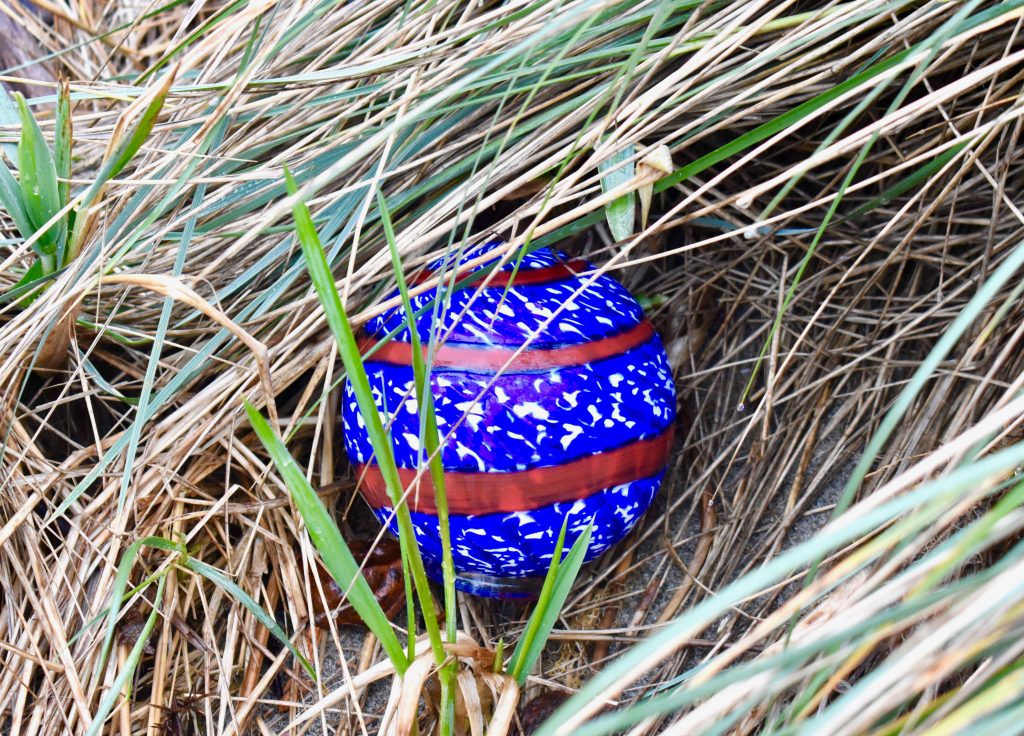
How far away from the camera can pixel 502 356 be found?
3.33 feet

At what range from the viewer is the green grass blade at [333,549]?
31.6 inches

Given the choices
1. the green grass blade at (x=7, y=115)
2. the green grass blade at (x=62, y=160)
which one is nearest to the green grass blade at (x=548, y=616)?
the green grass blade at (x=62, y=160)

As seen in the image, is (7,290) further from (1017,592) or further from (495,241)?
(1017,592)

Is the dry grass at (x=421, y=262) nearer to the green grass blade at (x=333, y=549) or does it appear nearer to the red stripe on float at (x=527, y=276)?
the red stripe on float at (x=527, y=276)

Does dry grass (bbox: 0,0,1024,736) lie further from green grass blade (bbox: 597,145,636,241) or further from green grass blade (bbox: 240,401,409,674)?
green grass blade (bbox: 240,401,409,674)

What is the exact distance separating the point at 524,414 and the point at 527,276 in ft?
0.57

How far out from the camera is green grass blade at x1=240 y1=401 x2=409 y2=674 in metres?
0.80

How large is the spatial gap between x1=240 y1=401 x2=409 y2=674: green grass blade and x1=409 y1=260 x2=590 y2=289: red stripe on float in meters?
0.33

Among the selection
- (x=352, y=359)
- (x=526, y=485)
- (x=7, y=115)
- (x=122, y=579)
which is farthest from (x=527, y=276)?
(x=7, y=115)

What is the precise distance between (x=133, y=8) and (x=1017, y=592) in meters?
1.78

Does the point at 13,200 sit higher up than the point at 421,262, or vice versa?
the point at 13,200

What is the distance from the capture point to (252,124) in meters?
1.26

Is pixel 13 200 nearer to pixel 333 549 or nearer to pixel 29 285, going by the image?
pixel 29 285

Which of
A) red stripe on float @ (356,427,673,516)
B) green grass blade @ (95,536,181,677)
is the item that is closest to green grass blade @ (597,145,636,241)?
red stripe on float @ (356,427,673,516)
